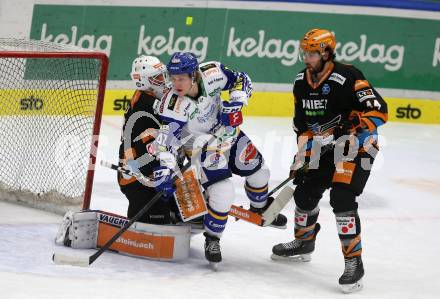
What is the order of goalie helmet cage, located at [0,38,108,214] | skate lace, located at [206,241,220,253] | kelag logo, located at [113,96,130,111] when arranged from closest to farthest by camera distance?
skate lace, located at [206,241,220,253] < goalie helmet cage, located at [0,38,108,214] < kelag logo, located at [113,96,130,111]

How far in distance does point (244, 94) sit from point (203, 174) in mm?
490

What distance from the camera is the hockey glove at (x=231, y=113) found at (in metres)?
5.16

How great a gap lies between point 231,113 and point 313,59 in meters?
0.52

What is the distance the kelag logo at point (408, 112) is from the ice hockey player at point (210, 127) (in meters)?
4.71

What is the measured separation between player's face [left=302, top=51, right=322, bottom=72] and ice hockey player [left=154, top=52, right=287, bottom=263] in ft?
1.15

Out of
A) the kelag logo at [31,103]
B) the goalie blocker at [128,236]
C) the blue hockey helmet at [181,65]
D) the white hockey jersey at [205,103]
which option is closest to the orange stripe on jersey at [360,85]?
the white hockey jersey at [205,103]

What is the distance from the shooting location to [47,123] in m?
6.75

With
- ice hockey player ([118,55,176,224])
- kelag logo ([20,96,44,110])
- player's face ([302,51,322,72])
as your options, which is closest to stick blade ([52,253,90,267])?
ice hockey player ([118,55,176,224])

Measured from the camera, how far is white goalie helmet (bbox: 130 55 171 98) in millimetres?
5523

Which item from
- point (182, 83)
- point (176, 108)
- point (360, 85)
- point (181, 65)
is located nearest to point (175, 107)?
point (176, 108)

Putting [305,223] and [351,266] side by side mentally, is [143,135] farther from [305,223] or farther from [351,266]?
[351,266]

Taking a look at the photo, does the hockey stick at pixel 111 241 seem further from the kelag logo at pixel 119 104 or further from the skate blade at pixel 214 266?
the kelag logo at pixel 119 104

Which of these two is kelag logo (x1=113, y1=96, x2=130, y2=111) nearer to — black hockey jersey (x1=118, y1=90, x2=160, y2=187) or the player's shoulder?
black hockey jersey (x1=118, y1=90, x2=160, y2=187)

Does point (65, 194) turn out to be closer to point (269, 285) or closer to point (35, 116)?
point (35, 116)
